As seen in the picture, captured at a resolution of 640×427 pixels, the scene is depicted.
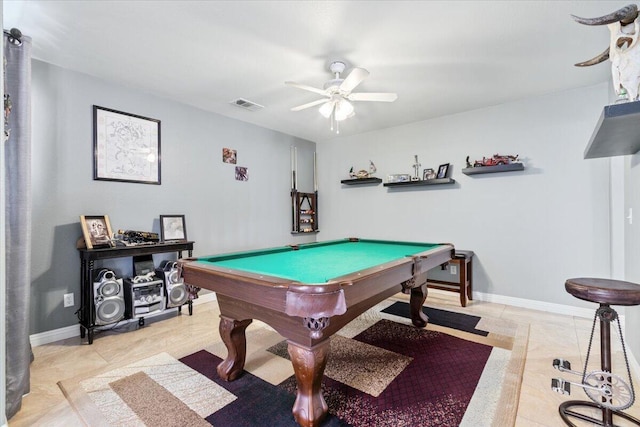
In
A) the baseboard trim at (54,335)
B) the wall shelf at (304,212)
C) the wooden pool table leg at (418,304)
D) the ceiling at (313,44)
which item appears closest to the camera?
the ceiling at (313,44)

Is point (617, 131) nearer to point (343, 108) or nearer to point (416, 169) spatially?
point (343, 108)

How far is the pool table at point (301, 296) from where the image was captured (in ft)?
4.38

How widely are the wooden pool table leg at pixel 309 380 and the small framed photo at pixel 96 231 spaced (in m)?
2.30

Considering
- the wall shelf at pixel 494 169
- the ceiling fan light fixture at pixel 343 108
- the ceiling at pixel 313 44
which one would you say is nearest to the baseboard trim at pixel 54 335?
the ceiling at pixel 313 44

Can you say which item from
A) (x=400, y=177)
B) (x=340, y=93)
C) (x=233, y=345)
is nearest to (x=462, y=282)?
(x=400, y=177)

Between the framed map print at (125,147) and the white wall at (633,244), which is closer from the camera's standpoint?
the white wall at (633,244)

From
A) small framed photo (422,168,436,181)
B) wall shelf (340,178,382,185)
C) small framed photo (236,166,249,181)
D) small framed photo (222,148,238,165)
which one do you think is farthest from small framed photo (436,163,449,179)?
small framed photo (222,148,238,165)

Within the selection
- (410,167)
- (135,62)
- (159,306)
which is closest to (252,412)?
(159,306)

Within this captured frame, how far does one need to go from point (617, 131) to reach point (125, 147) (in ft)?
13.3

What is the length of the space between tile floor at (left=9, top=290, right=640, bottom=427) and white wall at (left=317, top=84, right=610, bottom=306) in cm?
55

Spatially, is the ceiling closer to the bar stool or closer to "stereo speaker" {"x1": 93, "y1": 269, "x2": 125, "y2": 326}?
the bar stool

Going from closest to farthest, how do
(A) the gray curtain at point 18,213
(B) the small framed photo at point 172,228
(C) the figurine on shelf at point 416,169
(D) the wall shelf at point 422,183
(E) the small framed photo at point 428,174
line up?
1. (A) the gray curtain at point 18,213
2. (B) the small framed photo at point 172,228
3. (D) the wall shelf at point 422,183
4. (E) the small framed photo at point 428,174
5. (C) the figurine on shelf at point 416,169

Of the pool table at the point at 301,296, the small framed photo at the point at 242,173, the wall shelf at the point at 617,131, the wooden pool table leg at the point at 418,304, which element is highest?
the small framed photo at the point at 242,173

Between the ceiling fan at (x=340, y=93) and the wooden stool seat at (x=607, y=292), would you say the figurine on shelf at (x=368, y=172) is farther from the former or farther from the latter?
the wooden stool seat at (x=607, y=292)
